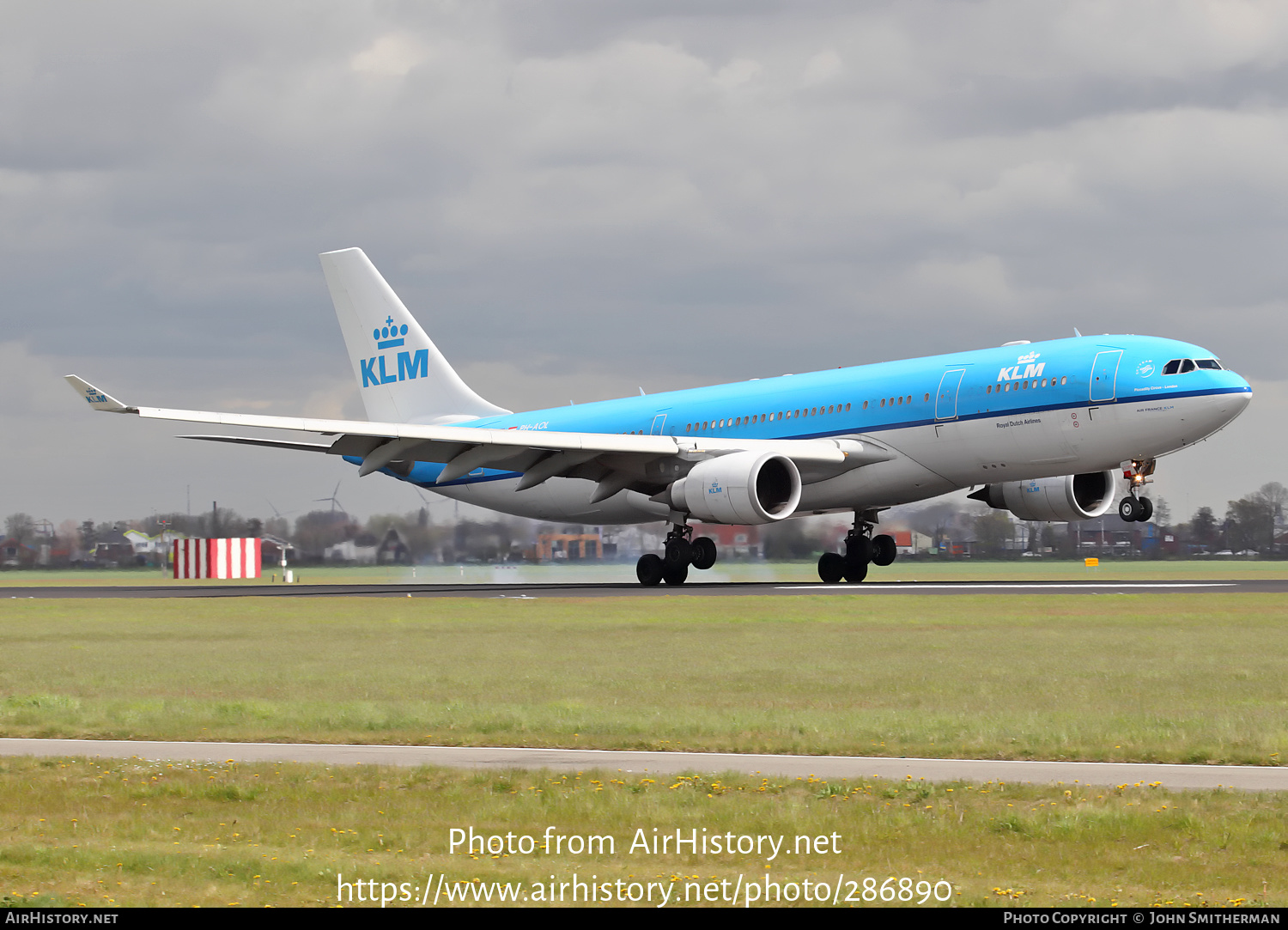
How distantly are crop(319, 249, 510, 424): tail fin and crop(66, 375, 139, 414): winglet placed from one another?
20.3 metres

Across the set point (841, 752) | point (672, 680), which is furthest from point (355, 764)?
point (672, 680)

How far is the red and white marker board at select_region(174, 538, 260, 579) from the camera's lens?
77062 mm

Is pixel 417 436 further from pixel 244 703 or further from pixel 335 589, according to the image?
pixel 244 703

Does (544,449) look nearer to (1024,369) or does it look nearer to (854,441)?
(854,441)

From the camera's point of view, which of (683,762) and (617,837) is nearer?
(617,837)

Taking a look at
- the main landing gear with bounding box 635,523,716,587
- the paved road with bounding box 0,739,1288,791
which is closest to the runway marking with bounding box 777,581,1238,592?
the main landing gear with bounding box 635,523,716,587

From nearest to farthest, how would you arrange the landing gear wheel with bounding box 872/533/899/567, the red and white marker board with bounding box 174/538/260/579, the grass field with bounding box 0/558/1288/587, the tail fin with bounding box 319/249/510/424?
1. the landing gear wheel with bounding box 872/533/899/567
2. the grass field with bounding box 0/558/1288/587
3. the tail fin with bounding box 319/249/510/424
4. the red and white marker board with bounding box 174/538/260/579

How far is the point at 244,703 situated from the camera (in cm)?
1927

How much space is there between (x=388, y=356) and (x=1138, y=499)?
31.3 metres

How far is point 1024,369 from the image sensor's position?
1587 inches

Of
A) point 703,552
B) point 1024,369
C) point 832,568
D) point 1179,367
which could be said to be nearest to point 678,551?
point 703,552

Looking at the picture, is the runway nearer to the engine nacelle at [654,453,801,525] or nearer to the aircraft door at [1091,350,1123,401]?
the engine nacelle at [654,453,801,525]

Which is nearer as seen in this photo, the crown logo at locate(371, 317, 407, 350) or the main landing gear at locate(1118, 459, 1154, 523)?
the main landing gear at locate(1118, 459, 1154, 523)
